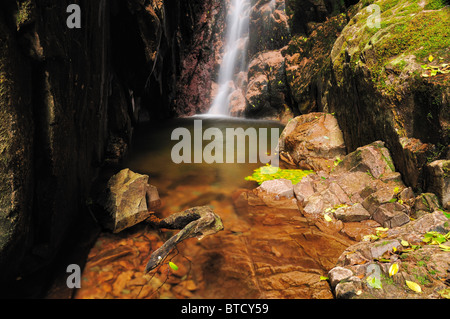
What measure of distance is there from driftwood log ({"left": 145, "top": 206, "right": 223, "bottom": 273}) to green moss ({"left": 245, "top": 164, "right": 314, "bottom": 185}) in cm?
224

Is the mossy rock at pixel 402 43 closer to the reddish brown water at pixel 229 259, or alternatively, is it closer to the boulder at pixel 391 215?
the boulder at pixel 391 215

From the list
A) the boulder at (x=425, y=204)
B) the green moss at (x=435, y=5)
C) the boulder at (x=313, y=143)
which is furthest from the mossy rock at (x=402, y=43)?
the boulder at (x=313, y=143)

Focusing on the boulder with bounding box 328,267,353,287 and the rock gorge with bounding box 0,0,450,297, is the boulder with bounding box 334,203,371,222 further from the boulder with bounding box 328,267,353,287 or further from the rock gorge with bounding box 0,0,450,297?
the boulder with bounding box 328,267,353,287

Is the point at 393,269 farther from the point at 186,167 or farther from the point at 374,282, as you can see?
the point at 186,167

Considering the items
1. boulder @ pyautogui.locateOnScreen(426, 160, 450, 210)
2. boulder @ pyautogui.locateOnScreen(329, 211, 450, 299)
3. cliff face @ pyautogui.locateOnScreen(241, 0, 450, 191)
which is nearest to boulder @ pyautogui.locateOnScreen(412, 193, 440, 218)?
boulder @ pyautogui.locateOnScreen(426, 160, 450, 210)

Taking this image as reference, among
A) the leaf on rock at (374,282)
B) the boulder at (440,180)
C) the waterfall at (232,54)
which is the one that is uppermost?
the waterfall at (232,54)

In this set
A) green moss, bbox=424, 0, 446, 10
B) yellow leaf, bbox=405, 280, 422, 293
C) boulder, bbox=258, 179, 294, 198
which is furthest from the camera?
boulder, bbox=258, 179, 294, 198

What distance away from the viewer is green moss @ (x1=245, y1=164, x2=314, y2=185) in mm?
6027

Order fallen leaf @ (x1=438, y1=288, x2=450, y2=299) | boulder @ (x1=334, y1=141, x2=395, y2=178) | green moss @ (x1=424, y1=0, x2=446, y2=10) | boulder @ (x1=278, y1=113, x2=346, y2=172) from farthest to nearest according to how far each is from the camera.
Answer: boulder @ (x1=278, y1=113, x2=346, y2=172)
green moss @ (x1=424, y1=0, x2=446, y2=10)
boulder @ (x1=334, y1=141, x2=395, y2=178)
fallen leaf @ (x1=438, y1=288, x2=450, y2=299)

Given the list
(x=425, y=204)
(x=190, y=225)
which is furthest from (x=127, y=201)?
(x=425, y=204)

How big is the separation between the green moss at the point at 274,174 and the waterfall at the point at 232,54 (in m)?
15.4

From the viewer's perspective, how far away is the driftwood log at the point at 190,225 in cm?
332

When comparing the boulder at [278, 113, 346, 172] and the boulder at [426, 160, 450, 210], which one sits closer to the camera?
the boulder at [426, 160, 450, 210]

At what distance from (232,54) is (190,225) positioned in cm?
2212
